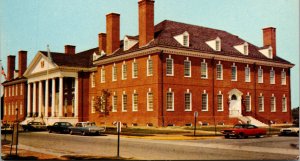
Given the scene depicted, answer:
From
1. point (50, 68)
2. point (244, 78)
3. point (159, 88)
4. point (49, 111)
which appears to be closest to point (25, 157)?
point (159, 88)

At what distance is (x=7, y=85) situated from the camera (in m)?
81.1

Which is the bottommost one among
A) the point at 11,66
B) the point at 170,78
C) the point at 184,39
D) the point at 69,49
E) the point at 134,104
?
the point at 134,104

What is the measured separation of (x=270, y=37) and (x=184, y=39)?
52.5ft

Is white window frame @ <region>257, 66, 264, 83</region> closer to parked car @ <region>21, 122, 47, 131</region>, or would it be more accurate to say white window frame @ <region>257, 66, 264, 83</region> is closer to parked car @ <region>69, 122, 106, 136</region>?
parked car @ <region>69, 122, 106, 136</region>

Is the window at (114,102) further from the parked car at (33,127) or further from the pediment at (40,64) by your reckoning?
the pediment at (40,64)

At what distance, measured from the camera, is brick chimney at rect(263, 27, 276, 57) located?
55688mm

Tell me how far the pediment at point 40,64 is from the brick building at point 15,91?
814 cm

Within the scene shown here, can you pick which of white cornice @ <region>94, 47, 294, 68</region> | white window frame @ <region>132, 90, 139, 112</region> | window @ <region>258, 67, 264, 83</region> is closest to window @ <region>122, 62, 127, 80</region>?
white cornice @ <region>94, 47, 294, 68</region>

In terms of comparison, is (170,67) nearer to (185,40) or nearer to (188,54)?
(188,54)

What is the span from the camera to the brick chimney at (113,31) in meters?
52.0

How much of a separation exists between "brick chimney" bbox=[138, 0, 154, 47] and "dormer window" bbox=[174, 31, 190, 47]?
3091 millimetres

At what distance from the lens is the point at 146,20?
145 ft

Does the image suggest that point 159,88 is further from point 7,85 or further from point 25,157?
point 7,85

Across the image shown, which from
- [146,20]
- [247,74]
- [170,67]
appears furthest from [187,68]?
[247,74]
